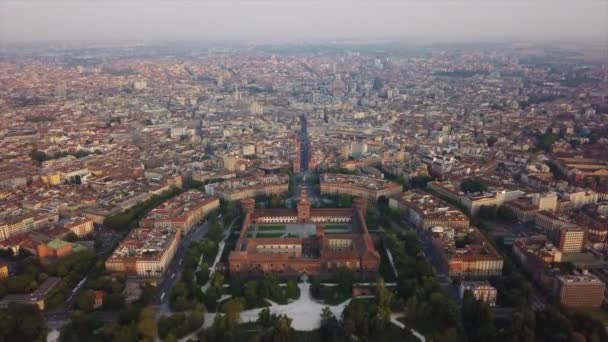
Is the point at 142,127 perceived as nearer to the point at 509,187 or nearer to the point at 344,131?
the point at 344,131

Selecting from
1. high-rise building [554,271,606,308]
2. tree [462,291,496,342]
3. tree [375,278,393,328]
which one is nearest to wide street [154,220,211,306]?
tree [375,278,393,328]

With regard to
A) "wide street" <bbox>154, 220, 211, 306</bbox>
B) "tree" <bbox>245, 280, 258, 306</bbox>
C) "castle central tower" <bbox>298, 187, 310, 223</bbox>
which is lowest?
"wide street" <bbox>154, 220, 211, 306</bbox>

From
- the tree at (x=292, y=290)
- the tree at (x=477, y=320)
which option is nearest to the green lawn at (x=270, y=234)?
the tree at (x=292, y=290)

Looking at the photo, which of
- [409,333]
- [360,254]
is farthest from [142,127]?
[409,333]

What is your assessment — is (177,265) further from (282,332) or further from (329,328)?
(329,328)

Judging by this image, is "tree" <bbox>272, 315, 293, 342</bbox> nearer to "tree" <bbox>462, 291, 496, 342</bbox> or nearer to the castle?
the castle

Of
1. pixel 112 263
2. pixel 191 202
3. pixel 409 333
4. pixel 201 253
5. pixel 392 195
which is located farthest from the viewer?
pixel 392 195
